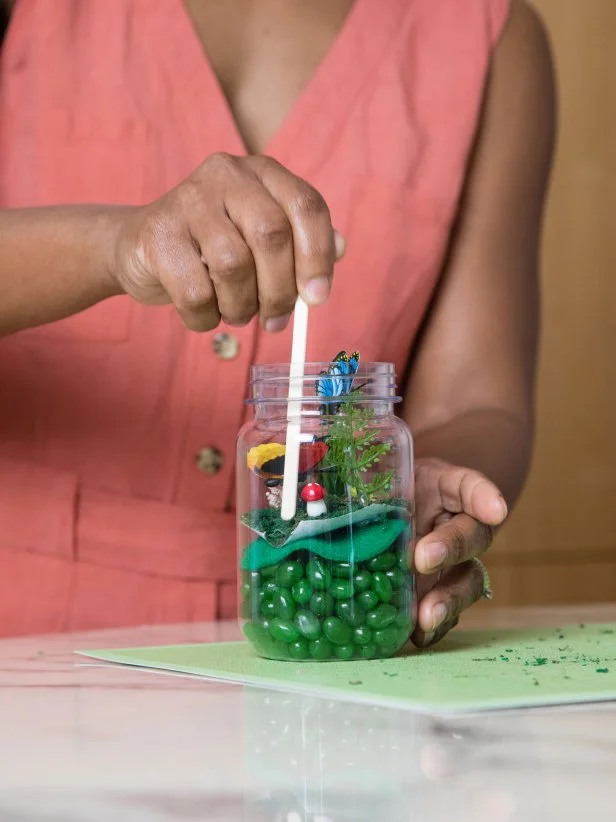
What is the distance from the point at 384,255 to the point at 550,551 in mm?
1548

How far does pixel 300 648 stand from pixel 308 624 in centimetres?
2

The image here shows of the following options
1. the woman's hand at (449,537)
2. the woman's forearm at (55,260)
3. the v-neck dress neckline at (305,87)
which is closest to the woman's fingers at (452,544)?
the woman's hand at (449,537)

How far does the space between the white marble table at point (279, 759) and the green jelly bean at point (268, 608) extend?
7 centimetres

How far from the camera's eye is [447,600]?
0.72 meters

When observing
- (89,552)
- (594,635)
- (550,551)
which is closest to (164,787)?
(594,635)

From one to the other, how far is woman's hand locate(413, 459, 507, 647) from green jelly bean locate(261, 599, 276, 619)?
10 centimetres

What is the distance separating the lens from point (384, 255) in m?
1.10

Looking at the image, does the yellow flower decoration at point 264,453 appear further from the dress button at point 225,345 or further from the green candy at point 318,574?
the dress button at point 225,345

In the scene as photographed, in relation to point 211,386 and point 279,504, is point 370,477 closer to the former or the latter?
point 279,504

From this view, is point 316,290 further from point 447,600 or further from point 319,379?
→ point 447,600

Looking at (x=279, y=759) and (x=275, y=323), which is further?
(x=275, y=323)

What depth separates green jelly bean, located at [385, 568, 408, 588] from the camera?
68 centimetres

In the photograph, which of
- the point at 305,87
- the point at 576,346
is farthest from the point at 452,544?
the point at 576,346

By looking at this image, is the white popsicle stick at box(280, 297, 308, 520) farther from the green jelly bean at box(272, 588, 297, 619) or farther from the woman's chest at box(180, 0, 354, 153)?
the woman's chest at box(180, 0, 354, 153)
